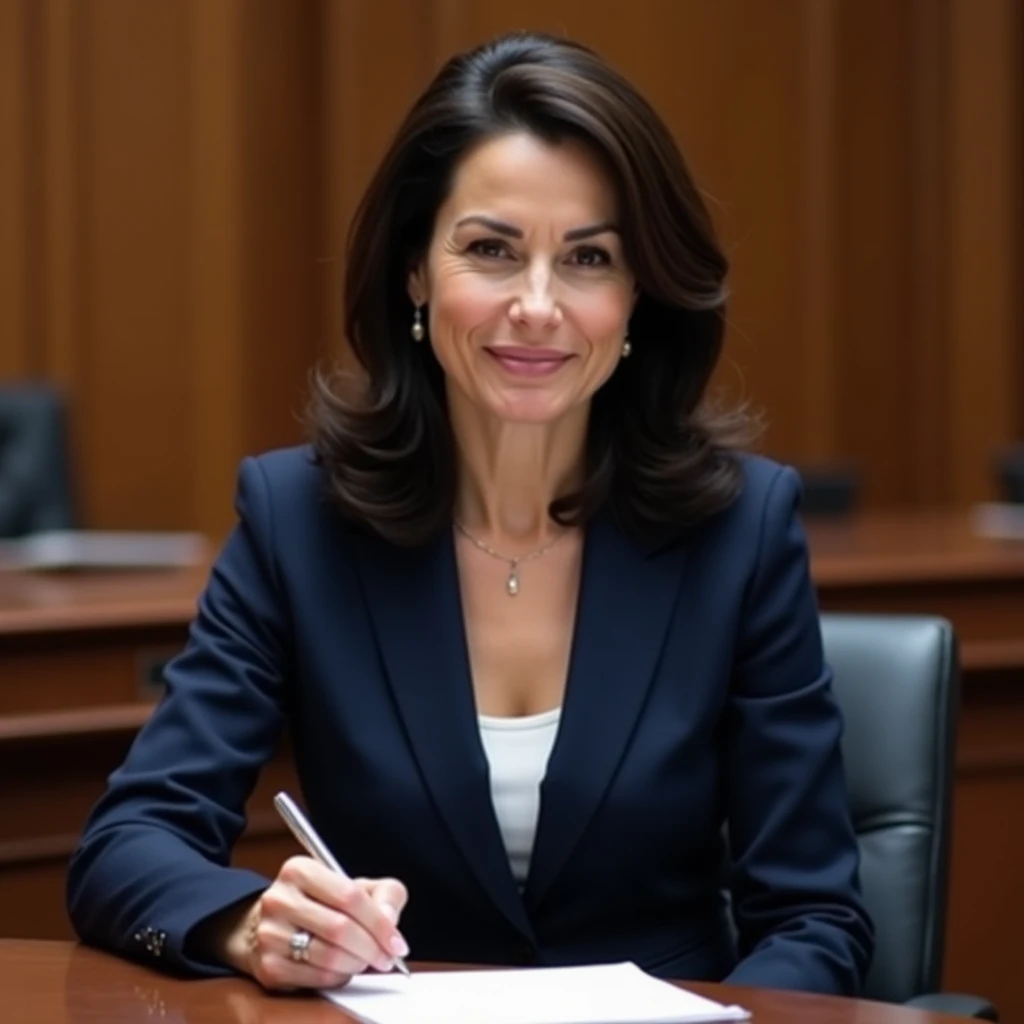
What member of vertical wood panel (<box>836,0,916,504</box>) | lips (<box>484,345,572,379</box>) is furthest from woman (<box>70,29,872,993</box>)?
vertical wood panel (<box>836,0,916,504</box>)

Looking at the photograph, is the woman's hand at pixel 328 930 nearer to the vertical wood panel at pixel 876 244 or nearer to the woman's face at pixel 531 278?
the woman's face at pixel 531 278

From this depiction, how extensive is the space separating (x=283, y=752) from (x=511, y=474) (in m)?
0.86

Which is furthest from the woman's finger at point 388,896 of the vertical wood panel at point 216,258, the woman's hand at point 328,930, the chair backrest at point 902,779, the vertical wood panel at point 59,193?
the vertical wood panel at point 216,258

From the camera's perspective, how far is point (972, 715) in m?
3.26

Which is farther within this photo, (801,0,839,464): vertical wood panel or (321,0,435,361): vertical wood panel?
(801,0,839,464): vertical wood panel

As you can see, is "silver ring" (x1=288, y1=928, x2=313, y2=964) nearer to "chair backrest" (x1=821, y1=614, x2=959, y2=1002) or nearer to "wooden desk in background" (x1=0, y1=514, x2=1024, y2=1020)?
"chair backrest" (x1=821, y1=614, x2=959, y2=1002)

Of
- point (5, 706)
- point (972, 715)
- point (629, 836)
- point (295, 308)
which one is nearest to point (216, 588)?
point (629, 836)

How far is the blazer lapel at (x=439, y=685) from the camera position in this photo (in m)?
1.95

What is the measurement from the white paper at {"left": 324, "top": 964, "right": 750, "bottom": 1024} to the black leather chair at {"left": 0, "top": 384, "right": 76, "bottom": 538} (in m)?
3.04

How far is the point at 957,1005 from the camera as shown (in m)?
1.92

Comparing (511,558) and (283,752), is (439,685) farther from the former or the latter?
(283,752)

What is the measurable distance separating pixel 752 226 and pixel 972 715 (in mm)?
2715

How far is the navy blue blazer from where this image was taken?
6.38 feet

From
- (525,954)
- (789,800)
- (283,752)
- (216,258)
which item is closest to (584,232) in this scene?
(789,800)
